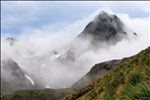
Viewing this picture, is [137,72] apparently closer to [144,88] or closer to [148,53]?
[144,88]

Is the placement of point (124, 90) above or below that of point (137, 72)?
below

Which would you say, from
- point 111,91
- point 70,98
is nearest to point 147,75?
point 111,91

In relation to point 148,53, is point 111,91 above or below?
below

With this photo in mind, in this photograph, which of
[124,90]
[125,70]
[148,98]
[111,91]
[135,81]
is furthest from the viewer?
[125,70]

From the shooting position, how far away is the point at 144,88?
889 cm

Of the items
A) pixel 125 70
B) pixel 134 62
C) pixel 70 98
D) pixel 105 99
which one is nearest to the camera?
pixel 105 99

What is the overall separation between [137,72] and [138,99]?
3.62 meters

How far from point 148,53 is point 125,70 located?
5222 mm

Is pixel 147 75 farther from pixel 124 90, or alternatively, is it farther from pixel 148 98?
pixel 148 98

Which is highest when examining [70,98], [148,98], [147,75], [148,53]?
[148,53]

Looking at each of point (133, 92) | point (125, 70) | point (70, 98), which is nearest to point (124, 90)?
point (133, 92)

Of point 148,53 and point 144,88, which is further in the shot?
point 148,53

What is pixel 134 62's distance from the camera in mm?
38875

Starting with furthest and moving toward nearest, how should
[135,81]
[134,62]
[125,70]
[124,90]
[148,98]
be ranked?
1. [134,62]
2. [125,70]
3. [135,81]
4. [124,90]
5. [148,98]
